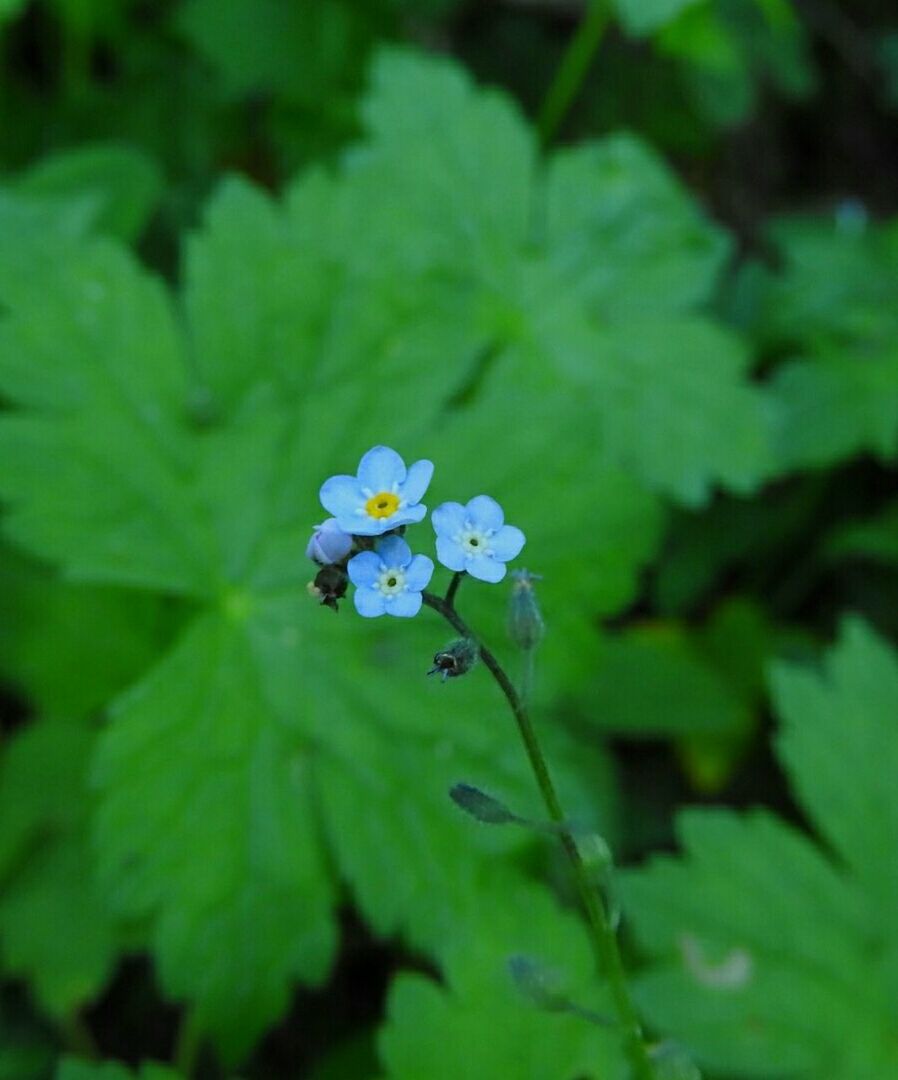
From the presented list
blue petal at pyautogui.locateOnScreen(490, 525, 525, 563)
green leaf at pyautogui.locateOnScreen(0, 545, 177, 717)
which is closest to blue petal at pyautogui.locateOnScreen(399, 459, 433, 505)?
blue petal at pyautogui.locateOnScreen(490, 525, 525, 563)

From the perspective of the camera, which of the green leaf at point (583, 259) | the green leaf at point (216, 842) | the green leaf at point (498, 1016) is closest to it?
the green leaf at point (498, 1016)

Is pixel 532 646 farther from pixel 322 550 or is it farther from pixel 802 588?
pixel 802 588

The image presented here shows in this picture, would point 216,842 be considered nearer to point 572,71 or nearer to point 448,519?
point 448,519

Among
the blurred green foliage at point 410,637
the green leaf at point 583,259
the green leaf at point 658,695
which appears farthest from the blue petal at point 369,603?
the green leaf at point 658,695

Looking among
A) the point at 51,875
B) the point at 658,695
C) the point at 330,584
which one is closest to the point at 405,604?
the point at 330,584

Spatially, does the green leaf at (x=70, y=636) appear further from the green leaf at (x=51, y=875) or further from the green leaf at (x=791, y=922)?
the green leaf at (x=791, y=922)

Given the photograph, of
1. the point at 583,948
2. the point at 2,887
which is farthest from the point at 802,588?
the point at 2,887
